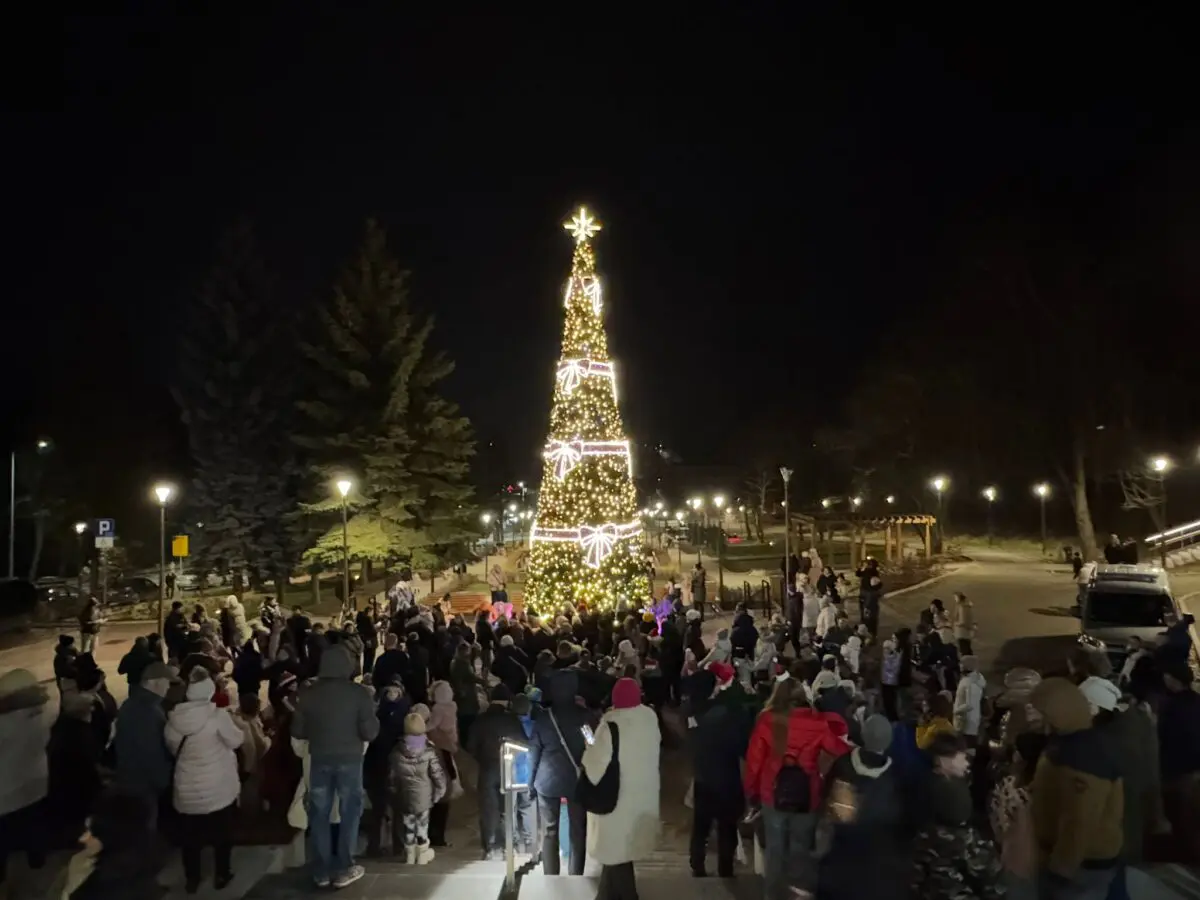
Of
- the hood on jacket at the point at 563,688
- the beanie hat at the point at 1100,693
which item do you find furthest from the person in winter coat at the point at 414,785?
the beanie hat at the point at 1100,693

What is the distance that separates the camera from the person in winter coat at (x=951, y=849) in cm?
463

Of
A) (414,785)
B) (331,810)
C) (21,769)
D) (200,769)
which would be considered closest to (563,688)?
(414,785)

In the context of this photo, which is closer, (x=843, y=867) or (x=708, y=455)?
(x=843, y=867)

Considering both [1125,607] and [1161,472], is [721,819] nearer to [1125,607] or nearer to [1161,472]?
[1125,607]

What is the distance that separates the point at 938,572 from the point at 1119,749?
3064cm

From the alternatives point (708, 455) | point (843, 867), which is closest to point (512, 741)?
point (843, 867)

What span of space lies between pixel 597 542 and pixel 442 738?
470 inches

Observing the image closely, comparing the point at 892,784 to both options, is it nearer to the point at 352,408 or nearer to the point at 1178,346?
the point at 352,408

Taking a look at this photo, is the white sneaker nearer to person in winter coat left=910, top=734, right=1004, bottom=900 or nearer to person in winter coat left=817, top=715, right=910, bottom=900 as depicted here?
person in winter coat left=817, top=715, right=910, bottom=900

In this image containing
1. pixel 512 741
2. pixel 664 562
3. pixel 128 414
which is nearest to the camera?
pixel 512 741

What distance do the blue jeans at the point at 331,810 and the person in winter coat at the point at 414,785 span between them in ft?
1.35

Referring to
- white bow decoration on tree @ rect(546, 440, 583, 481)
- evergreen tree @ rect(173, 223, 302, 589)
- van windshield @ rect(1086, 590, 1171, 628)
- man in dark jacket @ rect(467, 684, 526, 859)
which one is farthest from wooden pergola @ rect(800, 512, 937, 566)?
man in dark jacket @ rect(467, 684, 526, 859)

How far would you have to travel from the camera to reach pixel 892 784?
197 inches

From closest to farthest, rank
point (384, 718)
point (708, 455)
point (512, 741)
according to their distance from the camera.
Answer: point (512, 741)
point (384, 718)
point (708, 455)
